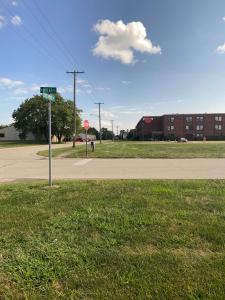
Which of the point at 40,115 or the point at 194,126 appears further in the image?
the point at 194,126

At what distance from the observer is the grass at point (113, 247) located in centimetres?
344

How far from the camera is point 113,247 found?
14.6 ft

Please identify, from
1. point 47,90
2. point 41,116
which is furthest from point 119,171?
point 41,116

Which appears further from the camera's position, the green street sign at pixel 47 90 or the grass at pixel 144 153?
the grass at pixel 144 153

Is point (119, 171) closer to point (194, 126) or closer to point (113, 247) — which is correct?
point (113, 247)

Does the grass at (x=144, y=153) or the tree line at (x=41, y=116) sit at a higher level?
the tree line at (x=41, y=116)

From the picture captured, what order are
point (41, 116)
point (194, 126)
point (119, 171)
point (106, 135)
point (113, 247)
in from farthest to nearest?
point (106, 135)
point (194, 126)
point (41, 116)
point (119, 171)
point (113, 247)

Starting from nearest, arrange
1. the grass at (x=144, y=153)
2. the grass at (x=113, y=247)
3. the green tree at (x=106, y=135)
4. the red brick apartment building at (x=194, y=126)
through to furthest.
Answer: the grass at (x=113, y=247)
the grass at (x=144, y=153)
the red brick apartment building at (x=194, y=126)
the green tree at (x=106, y=135)

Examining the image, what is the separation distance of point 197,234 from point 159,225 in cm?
64

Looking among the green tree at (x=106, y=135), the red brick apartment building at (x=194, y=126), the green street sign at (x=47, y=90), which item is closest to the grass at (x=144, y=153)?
the green street sign at (x=47, y=90)

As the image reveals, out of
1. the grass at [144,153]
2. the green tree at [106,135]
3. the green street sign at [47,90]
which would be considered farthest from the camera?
the green tree at [106,135]

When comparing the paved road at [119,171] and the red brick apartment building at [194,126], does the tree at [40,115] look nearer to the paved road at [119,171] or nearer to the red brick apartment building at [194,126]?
the red brick apartment building at [194,126]

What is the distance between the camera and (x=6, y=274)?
3.74 metres

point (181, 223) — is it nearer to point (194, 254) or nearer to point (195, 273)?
point (194, 254)
